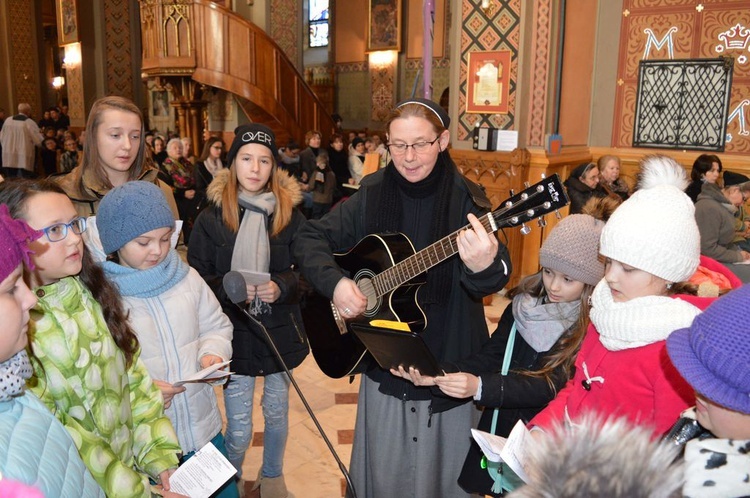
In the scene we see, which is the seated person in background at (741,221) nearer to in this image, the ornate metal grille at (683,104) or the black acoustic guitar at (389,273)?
the ornate metal grille at (683,104)

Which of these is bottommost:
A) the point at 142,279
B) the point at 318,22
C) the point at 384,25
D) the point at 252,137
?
the point at 142,279

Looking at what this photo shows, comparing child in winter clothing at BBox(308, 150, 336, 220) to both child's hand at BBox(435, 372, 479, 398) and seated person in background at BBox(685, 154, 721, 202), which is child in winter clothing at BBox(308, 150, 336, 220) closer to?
seated person in background at BBox(685, 154, 721, 202)

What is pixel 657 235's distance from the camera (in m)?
1.34

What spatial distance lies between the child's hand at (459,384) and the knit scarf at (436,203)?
0.32m

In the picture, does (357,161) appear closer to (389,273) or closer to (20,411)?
(389,273)

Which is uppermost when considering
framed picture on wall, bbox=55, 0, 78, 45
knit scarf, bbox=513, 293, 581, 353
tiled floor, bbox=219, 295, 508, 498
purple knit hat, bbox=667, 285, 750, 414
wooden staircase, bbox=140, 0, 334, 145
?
framed picture on wall, bbox=55, 0, 78, 45

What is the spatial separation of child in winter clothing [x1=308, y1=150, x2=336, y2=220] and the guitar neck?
5676 mm

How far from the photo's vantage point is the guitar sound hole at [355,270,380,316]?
2141mm

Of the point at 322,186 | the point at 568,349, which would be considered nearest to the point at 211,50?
the point at 322,186

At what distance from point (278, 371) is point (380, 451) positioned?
27.1 inches

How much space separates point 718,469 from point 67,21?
1461 cm

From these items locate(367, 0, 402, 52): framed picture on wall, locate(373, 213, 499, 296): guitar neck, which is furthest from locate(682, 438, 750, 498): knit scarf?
locate(367, 0, 402, 52): framed picture on wall

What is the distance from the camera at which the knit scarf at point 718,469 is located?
0.91 metres

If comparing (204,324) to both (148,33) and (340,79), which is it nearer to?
(148,33)
